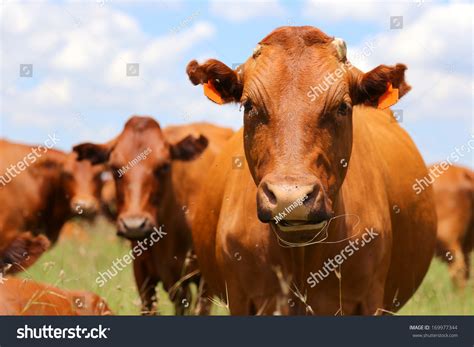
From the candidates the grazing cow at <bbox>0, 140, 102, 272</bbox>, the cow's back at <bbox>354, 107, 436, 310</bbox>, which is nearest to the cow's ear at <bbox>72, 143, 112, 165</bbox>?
the grazing cow at <bbox>0, 140, 102, 272</bbox>

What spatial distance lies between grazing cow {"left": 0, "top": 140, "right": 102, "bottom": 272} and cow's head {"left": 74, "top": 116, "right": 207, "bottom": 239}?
102 inches

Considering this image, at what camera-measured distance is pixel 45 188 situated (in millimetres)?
12461

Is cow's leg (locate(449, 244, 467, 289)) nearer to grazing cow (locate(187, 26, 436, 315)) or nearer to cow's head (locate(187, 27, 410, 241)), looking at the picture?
grazing cow (locate(187, 26, 436, 315))

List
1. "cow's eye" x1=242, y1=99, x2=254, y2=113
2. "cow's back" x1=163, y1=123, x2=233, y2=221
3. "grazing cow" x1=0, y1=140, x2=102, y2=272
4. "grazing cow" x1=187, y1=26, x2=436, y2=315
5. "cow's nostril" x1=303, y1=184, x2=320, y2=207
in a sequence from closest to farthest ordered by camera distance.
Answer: "cow's nostril" x1=303, y1=184, x2=320, y2=207
"grazing cow" x1=187, y1=26, x2=436, y2=315
"cow's eye" x1=242, y1=99, x2=254, y2=113
"cow's back" x1=163, y1=123, x2=233, y2=221
"grazing cow" x1=0, y1=140, x2=102, y2=272

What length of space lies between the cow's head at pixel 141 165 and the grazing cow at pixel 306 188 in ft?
8.96

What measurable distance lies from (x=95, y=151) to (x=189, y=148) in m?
1.10

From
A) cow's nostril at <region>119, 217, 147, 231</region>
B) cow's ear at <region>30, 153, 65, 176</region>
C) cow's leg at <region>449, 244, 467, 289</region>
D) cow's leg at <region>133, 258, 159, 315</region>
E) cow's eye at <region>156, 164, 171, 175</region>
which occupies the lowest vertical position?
cow's leg at <region>449, 244, 467, 289</region>

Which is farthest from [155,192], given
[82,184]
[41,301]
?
[82,184]

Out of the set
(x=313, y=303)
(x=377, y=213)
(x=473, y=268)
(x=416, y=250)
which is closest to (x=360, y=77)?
(x=377, y=213)

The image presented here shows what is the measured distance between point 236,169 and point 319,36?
127 cm

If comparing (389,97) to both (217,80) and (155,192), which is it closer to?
(217,80)

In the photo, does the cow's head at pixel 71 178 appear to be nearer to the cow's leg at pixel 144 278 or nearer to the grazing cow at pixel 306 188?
the cow's leg at pixel 144 278

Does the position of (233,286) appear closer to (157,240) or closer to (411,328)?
(411,328)

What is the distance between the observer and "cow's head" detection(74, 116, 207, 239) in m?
8.62
